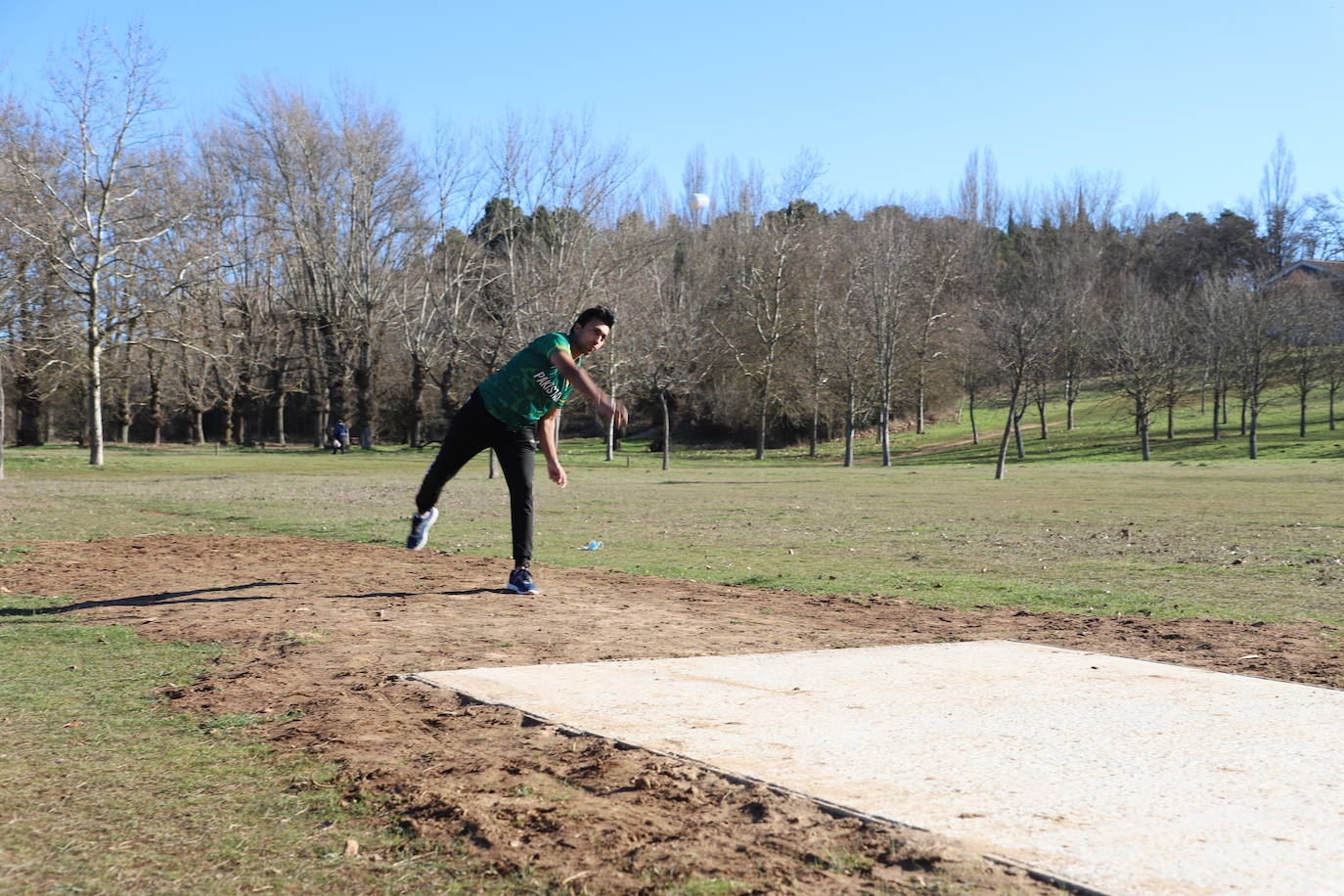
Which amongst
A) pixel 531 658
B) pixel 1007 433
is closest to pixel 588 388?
pixel 531 658

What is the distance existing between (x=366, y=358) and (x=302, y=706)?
2491 inches

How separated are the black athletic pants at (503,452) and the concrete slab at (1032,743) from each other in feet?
10.3

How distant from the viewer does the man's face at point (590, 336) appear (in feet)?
28.5

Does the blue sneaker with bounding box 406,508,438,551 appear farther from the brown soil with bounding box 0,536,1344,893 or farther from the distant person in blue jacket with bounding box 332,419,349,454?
the distant person in blue jacket with bounding box 332,419,349,454

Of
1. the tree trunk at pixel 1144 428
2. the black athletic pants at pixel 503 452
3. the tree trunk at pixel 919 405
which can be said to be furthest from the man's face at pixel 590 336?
the tree trunk at pixel 919 405

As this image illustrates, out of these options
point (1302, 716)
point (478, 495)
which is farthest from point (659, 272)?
point (1302, 716)

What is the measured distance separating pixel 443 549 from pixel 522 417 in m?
5.20

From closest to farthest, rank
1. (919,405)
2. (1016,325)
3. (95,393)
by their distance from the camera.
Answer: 1. (95,393)
2. (1016,325)
3. (919,405)

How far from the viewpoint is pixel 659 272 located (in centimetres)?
7469

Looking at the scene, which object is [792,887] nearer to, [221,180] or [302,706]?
[302,706]

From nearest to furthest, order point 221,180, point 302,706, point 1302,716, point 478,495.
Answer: point 1302,716 → point 302,706 → point 478,495 → point 221,180

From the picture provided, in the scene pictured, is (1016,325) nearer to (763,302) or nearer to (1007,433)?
(1007,433)

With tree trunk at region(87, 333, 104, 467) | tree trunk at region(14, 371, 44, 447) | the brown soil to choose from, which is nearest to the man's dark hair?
the brown soil

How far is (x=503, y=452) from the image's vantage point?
9.14 m
